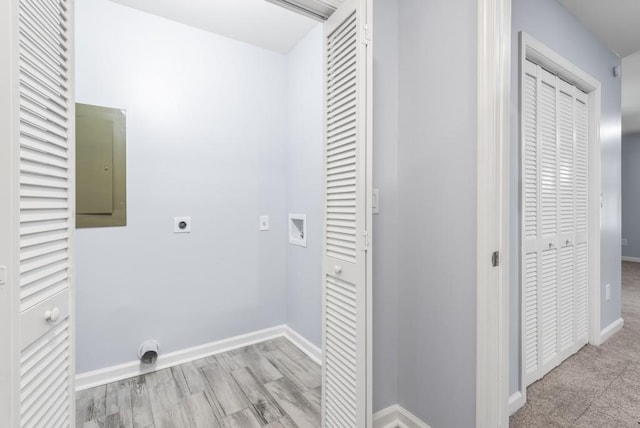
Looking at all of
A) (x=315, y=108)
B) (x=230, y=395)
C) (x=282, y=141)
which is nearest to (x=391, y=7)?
(x=315, y=108)

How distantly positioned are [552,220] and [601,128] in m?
1.18

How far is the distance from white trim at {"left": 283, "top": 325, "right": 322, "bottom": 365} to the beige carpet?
1.24 m

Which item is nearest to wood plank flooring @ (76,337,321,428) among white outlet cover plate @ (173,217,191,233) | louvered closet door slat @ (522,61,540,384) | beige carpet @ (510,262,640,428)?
white outlet cover plate @ (173,217,191,233)

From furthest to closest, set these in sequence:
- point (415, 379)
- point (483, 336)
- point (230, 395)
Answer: point (230, 395) → point (415, 379) → point (483, 336)

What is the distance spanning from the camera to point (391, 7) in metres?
1.54

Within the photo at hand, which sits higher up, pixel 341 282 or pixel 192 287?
pixel 341 282

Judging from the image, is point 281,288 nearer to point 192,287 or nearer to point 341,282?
point 192,287

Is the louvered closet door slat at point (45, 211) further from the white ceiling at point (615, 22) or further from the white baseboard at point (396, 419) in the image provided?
the white ceiling at point (615, 22)

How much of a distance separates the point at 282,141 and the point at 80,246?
167 centimetres

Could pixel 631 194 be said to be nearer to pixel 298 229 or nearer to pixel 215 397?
pixel 298 229

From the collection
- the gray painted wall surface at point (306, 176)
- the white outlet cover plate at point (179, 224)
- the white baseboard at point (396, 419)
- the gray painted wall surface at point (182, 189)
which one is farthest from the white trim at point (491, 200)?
the white outlet cover plate at point (179, 224)

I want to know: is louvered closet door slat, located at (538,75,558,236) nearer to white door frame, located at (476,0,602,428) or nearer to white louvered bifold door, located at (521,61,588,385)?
white louvered bifold door, located at (521,61,588,385)

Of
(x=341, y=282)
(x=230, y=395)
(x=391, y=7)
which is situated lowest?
(x=230, y=395)

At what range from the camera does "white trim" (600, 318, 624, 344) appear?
2494 mm
